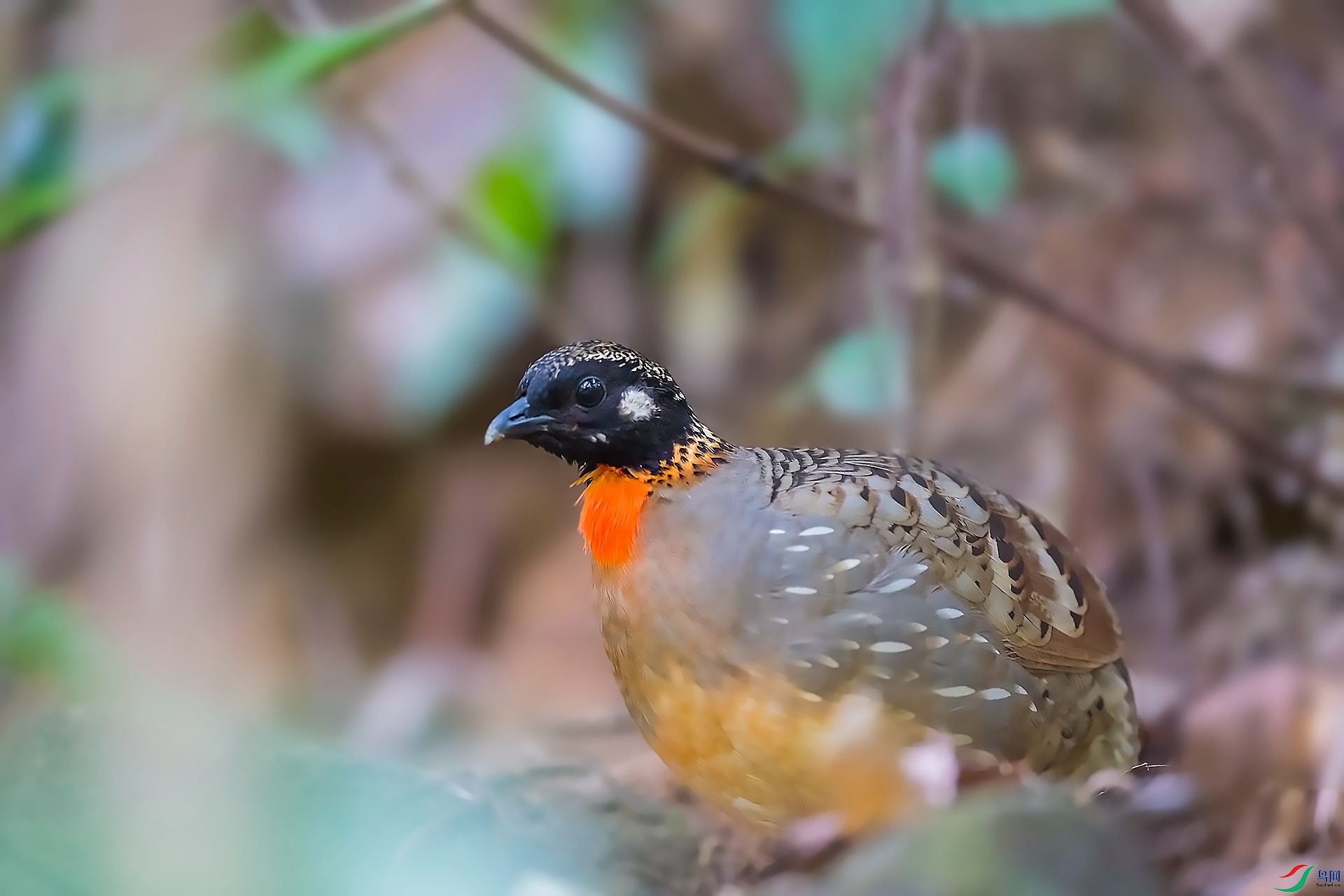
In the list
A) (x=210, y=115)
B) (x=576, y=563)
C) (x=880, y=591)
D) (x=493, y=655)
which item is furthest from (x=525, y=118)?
(x=880, y=591)

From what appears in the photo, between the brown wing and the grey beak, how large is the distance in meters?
0.33

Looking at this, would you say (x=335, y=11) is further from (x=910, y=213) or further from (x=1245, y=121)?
(x=1245, y=121)

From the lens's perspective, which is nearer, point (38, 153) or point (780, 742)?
point (780, 742)

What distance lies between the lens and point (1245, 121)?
9.11 feet

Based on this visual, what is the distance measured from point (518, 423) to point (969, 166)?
1711mm

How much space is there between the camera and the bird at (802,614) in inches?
53.1

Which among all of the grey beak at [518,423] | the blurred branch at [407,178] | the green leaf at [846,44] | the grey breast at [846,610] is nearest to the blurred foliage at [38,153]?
the blurred branch at [407,178]

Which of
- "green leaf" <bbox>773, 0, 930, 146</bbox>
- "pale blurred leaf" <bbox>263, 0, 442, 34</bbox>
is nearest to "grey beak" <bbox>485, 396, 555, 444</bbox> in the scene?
"pale blurred leaf" <bbox>263, 0, 442, 34</bbox>

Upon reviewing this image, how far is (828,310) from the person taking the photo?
154 inches

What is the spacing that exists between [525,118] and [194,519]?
1.57m

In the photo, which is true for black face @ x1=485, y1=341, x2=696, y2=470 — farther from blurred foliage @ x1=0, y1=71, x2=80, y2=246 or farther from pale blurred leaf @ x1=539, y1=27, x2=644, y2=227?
pale blurred leaf @ x1=539, y1=27, x2=644, y2=227

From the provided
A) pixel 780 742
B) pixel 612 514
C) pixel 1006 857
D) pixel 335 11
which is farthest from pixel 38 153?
pixel 1006 857

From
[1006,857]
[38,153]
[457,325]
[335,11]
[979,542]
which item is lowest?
[1006,857]

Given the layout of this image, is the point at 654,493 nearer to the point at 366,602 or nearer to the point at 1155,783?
the point at 1155,783
